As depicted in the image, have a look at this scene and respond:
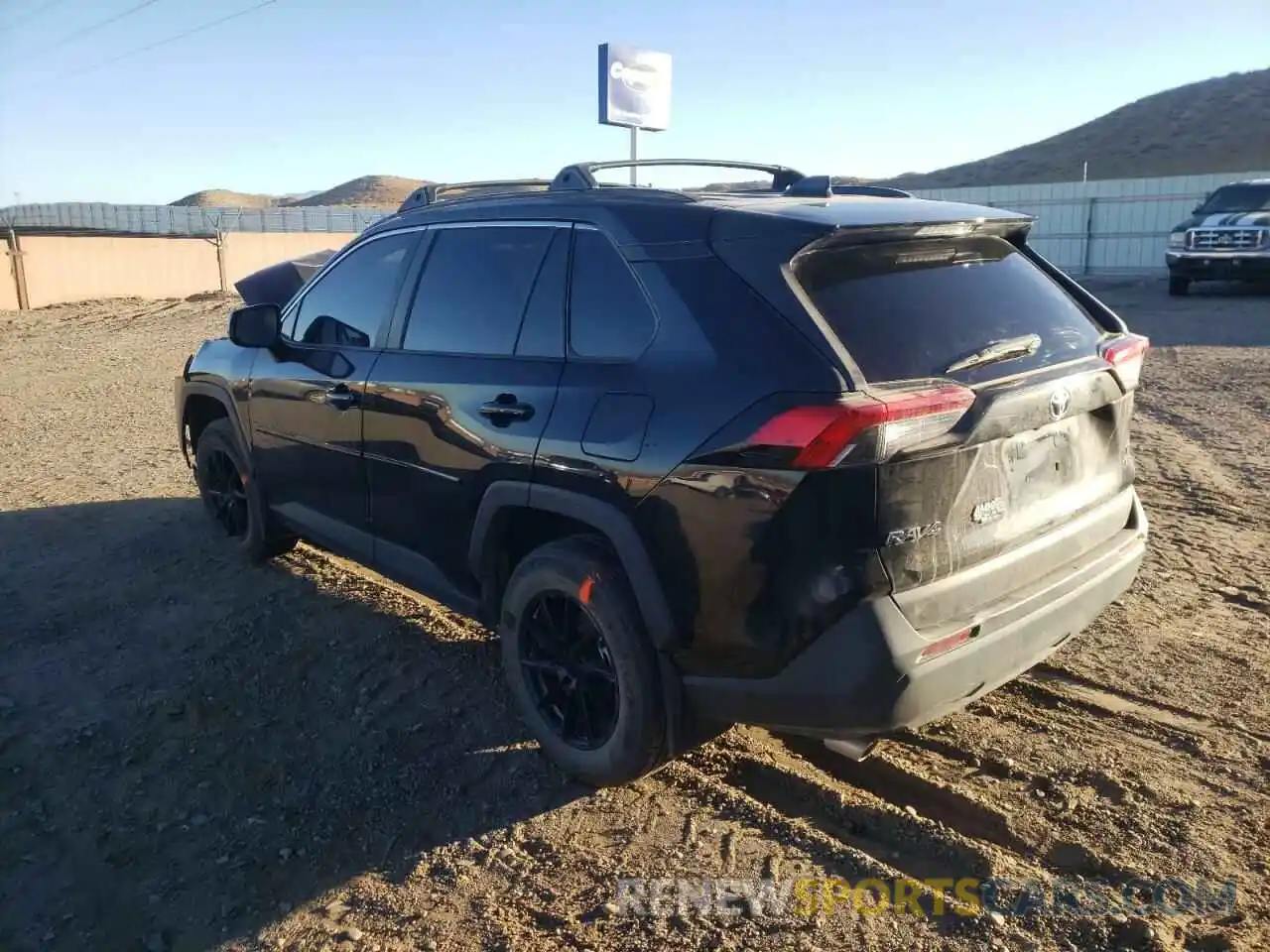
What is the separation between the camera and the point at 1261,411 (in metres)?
8.71

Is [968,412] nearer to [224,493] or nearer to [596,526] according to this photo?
[596,526]

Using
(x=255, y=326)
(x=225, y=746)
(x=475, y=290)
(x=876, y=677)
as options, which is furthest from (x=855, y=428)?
(x=255, y=326)

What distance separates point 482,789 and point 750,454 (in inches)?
62.5

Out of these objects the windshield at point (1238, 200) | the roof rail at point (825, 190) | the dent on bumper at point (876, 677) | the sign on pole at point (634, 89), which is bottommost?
the dent on bumper at point (876, 677)

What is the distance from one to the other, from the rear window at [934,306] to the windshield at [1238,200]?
18.1 meters

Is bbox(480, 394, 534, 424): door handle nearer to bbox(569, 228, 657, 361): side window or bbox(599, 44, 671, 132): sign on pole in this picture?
bbox(569, 228, 657, 361): side window

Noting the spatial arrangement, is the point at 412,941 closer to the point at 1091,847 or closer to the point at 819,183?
the point at 1091,847

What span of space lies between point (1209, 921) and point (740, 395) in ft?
6.03

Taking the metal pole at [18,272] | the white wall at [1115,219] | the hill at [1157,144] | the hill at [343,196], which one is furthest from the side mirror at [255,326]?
the hill at [343,196]

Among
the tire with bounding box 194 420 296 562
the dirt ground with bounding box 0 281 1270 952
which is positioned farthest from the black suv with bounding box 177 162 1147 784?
the tire with bounding box 194 420 296 562

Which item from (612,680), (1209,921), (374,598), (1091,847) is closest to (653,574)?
(612,680)

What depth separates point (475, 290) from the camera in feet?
12.3

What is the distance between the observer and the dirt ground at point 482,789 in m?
2.78

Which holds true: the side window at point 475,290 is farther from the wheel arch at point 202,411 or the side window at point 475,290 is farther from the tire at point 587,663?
the wheel arch at point 202,411
